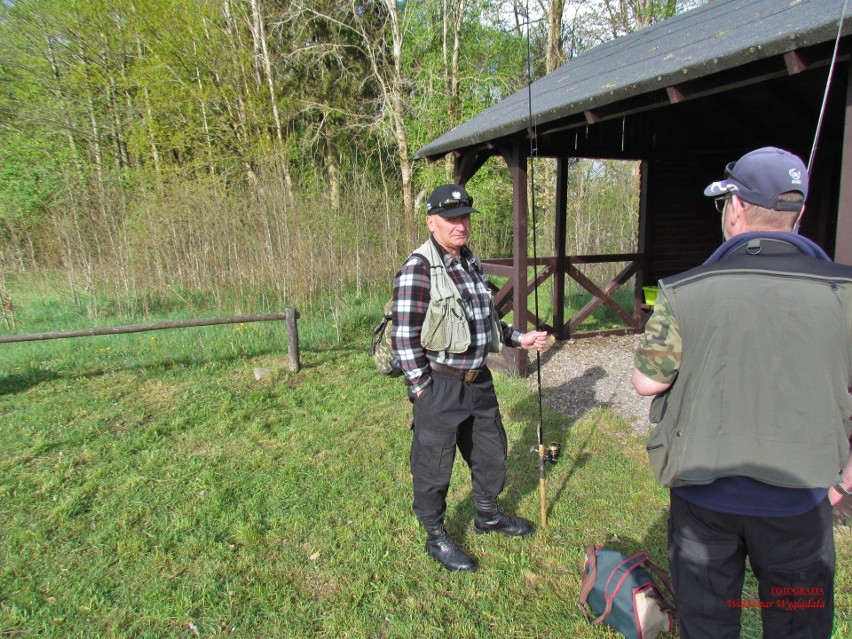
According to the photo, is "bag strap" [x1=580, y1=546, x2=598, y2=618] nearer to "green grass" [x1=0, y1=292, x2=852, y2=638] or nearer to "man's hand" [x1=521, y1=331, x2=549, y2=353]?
"green grass" [x1=0, y1=292, x2=852, y2=638]

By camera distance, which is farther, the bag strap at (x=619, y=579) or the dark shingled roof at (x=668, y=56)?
the dark shingled roof at (x=668, y=56)

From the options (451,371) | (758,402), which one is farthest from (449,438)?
(758,402)

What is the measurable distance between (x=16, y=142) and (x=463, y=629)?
18976mm

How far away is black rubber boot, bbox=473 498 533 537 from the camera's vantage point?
305 centimetres

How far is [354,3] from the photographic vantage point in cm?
1536

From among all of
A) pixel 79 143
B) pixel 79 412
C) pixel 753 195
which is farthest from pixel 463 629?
pixel 79 143

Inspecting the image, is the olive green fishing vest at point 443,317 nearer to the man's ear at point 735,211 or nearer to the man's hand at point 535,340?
the man's hand at point 535,340

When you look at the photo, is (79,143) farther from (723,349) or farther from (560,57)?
(723,349)

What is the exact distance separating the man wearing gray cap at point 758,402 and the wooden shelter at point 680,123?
1602 millimetres

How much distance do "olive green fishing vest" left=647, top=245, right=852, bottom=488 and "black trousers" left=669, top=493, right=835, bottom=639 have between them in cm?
16

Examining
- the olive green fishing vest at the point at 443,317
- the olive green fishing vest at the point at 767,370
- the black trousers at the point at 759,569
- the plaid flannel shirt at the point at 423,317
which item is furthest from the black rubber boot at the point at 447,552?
the olive green fishing vest at the point at 767,370

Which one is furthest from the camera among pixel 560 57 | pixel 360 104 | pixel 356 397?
pixel 360 104

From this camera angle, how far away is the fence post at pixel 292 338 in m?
6.32

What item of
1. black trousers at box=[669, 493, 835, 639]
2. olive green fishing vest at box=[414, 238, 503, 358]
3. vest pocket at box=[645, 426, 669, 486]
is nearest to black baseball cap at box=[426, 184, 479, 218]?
olive green fishing vest at box=[414, 238, 503, 358]
